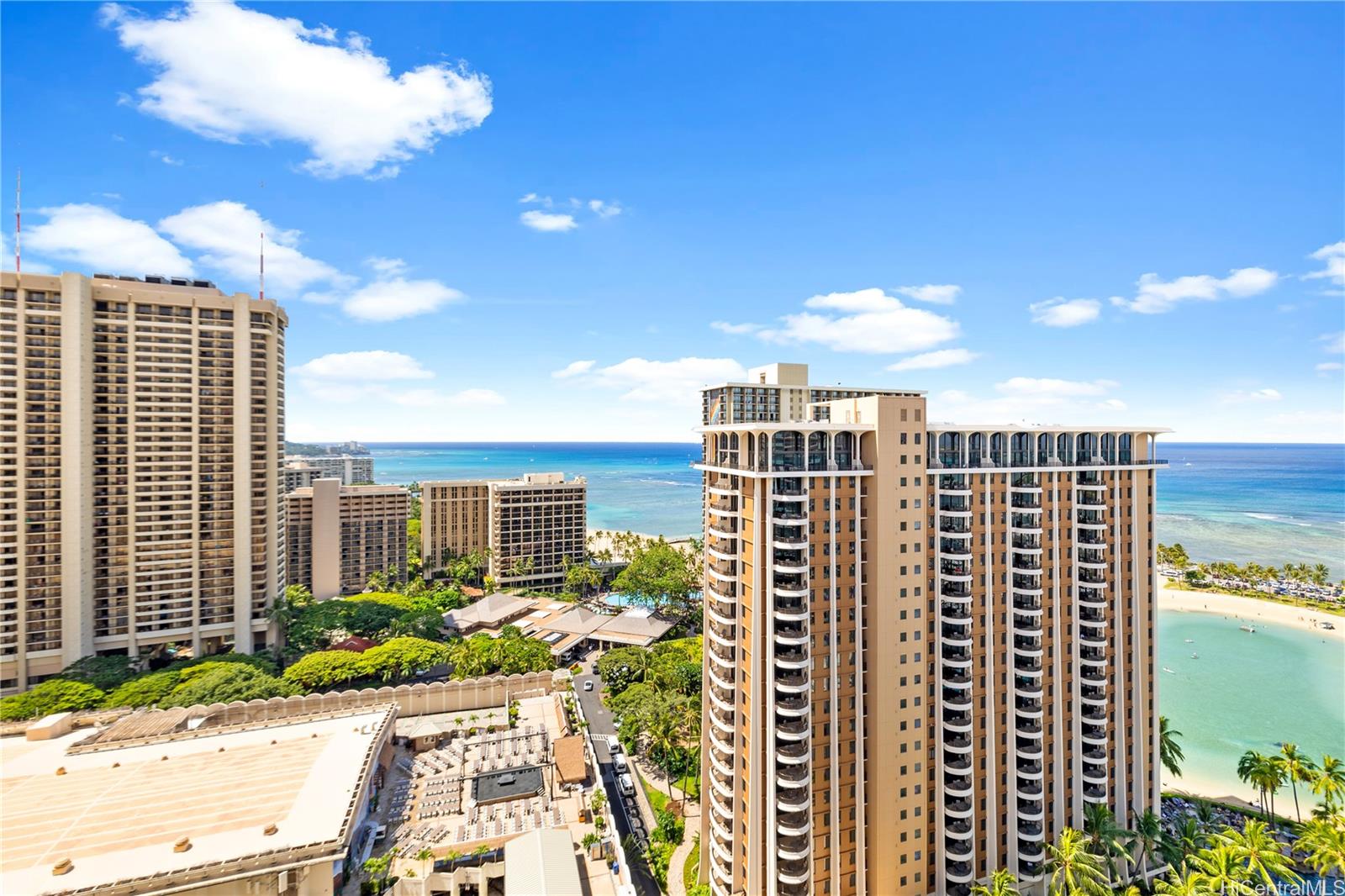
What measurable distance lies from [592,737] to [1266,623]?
385 feet

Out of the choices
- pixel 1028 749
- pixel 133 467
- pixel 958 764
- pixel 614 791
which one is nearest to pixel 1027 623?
pixel 1028 749

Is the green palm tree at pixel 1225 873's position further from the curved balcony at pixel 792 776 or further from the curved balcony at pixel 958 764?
the curved balcony at pixel 792 776

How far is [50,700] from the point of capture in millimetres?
52031

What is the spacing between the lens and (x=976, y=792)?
123 ft

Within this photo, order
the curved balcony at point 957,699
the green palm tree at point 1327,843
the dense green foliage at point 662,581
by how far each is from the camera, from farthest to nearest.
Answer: the dense green foliage at point 662,581 → the curved balcony at point 957,699 → the green palm tree at point 1327,843

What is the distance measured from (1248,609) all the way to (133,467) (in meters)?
172

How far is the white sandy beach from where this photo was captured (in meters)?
95.9

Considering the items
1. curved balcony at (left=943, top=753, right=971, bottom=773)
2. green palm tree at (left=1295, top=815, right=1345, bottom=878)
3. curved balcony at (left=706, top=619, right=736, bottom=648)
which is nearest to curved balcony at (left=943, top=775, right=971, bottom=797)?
curved balcony at (left=943, top=753, right=971, bottom=773)

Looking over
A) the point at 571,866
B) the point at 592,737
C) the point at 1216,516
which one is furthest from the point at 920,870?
the point at 1216,516

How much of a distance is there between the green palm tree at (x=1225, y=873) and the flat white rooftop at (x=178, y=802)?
48.3 m

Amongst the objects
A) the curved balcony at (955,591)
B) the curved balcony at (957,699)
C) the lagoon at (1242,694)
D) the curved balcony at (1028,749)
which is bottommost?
the lagoon at (1242,694)

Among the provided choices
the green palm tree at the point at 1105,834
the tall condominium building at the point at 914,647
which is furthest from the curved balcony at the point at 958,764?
the green palm tree at the point at 1105,834

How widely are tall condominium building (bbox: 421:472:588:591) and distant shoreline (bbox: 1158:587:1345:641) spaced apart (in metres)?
113

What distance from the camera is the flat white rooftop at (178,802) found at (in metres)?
32.2
